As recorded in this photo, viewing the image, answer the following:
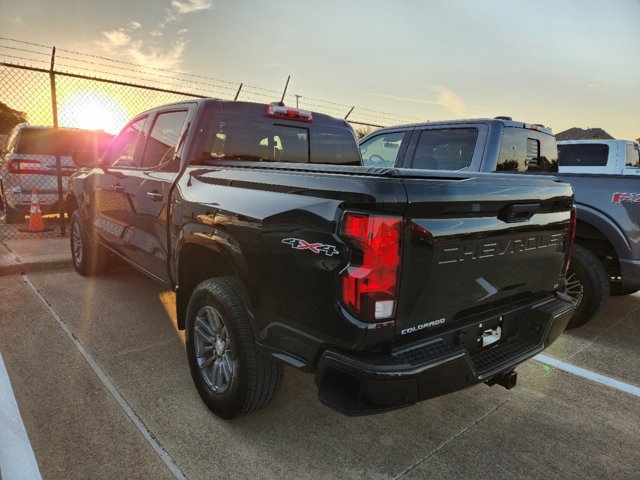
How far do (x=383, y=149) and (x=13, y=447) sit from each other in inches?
191

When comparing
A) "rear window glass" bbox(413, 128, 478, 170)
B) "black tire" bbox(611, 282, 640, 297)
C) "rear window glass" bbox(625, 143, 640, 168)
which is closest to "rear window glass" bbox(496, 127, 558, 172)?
"rear window glass" bbox(413, 128, 478, 170)

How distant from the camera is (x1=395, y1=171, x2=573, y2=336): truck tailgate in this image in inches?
72.4

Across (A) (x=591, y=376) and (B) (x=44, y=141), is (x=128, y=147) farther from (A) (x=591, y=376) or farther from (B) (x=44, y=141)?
(B) (x=44, y=141)

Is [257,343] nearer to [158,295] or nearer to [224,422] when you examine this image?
[224,422]

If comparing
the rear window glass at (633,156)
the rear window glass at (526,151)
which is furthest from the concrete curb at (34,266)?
the rear window glass at (633,156)

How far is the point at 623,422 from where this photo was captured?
2.75m

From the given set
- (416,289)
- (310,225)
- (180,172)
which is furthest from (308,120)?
(416,289)

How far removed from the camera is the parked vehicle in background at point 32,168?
754 cm

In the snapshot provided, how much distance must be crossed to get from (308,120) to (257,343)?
6.94 feet

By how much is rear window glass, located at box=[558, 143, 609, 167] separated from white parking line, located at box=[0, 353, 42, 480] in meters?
11.4

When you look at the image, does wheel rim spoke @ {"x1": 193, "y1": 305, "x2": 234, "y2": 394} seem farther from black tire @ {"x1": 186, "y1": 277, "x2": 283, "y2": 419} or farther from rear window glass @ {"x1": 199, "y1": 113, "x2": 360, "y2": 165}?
rear window glass @ {"x1": 199, "y1": 113, "x2": 360, "y2": 165}

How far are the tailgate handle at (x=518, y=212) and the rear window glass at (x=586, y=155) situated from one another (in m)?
9.49

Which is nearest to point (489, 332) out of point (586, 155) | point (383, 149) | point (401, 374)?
point (401, 374)

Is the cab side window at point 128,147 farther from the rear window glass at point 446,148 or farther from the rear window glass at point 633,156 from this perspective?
the rear window glass at point 633,156
